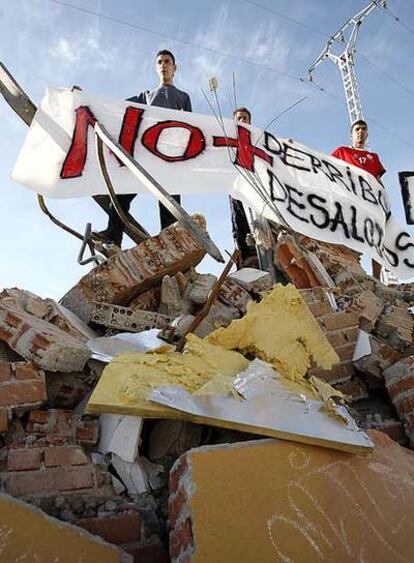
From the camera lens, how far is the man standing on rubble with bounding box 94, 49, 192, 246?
3.79 meters

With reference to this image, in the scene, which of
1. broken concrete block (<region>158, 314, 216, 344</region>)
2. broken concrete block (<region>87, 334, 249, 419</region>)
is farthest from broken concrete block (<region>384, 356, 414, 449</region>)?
broken concrete block (<region>158, 314, 216, 344</region>)

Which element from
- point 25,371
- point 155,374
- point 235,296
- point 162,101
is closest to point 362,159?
point 162,101

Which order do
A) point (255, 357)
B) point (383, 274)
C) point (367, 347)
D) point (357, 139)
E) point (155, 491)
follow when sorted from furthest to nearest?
point (383, 274) < point (357, 139) < point (367, 347) < point (255, 357) < point (155, 491)

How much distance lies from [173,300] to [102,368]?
81 cm

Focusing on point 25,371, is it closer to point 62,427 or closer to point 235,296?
point 62,427

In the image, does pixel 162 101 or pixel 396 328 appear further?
pixel 162 101

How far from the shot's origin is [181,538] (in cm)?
116

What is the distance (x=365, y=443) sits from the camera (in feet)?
4.68

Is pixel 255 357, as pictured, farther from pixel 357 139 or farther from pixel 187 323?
pixel 357 139

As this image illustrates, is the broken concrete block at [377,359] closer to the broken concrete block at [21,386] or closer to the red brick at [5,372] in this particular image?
the broken concrete block at [21,386]

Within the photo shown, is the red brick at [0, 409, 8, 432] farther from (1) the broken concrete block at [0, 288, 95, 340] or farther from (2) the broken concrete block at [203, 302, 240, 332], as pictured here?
(2) the broken concrete block at [203, 302, 240, 332]

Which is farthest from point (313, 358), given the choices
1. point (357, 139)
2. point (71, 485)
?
point (357, 139)

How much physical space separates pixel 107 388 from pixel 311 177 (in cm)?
298

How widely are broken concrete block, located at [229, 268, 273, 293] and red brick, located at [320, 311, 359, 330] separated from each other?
1.57 feet
